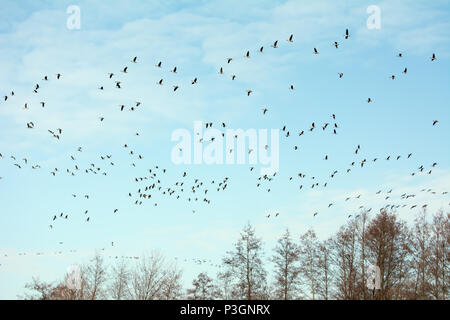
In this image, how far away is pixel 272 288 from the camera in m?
39.1

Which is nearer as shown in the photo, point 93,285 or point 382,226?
point 382,226

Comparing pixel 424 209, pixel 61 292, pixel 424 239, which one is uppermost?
pixel 424 209
